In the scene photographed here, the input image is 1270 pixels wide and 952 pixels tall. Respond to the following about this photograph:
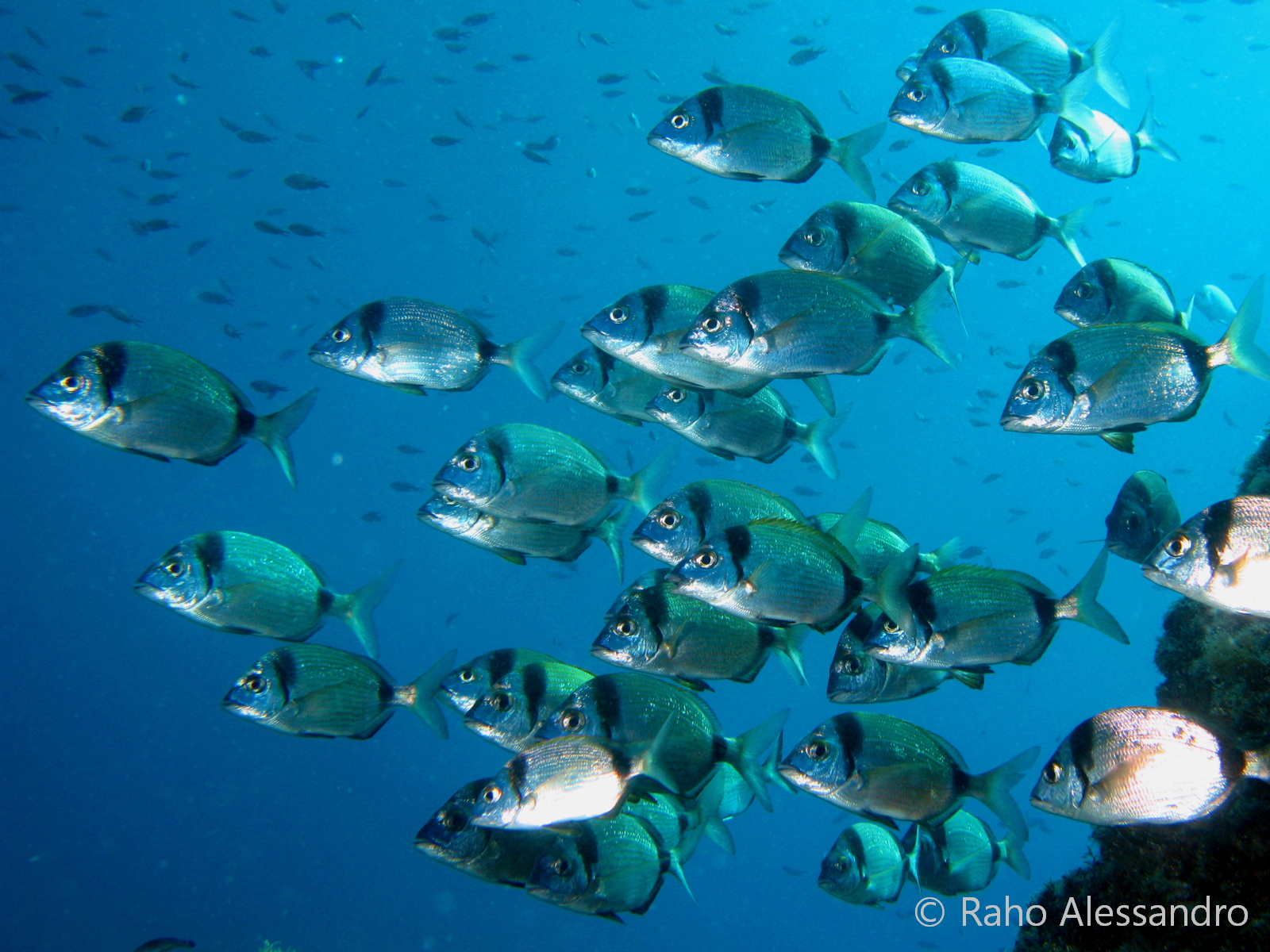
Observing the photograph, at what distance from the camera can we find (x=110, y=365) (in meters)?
3.25

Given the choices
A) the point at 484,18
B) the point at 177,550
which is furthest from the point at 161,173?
the point at 177,550

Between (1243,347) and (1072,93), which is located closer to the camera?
(1243,347)

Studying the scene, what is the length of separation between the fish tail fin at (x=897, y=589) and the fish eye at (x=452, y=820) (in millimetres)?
2119

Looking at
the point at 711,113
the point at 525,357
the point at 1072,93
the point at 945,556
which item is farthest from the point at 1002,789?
the point at 1072,93

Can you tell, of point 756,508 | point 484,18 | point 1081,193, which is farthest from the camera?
point 1081,193

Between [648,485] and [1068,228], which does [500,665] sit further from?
[1068,228]

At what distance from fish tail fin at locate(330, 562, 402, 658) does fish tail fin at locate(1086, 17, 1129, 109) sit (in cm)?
515

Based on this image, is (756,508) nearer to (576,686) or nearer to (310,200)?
(576,686)

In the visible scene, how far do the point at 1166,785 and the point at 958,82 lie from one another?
11.2ft

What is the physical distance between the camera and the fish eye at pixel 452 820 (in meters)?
3.13

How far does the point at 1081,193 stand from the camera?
59031mm


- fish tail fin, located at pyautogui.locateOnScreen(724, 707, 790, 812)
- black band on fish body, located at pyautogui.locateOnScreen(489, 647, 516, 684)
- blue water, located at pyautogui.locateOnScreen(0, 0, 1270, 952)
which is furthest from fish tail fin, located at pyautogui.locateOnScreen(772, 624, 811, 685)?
blue water, located at pyautogui.locateOnScreen(0, 0, 1270, 952)

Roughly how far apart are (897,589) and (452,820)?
7.37 feet

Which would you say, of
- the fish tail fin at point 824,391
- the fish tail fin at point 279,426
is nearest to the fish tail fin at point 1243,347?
the fish tail fin at point 824,391
